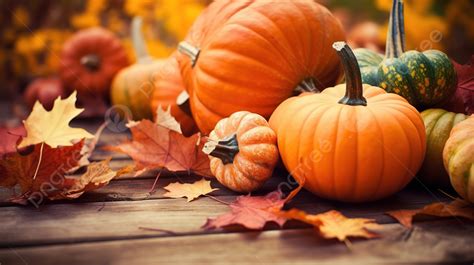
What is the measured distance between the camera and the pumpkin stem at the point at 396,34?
5.31 ft

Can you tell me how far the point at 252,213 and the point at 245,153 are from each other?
226 millimetres

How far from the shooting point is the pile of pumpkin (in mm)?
1235

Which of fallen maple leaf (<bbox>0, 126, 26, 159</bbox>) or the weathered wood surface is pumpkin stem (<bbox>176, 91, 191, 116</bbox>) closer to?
fallen maple leaf (<bbox>0, 126, 26, 159</bbox>)

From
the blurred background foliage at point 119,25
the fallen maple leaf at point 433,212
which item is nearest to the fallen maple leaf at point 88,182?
the fallen maple leaf at point 433,212

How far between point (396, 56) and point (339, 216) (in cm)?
72

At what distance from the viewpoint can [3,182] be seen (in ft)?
4.50

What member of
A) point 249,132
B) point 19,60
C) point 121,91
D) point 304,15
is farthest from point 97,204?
point 19,60

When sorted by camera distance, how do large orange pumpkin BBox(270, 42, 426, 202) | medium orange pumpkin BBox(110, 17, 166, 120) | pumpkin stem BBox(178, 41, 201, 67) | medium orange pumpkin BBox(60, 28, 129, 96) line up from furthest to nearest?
medium orange pumpkin BBox(60, 28, 129, 96), medium orange pumpkin BBox(110, 17, 166, 120), pumpkin stem BBox(178, 41, 201, 67), large orange pumpkin BBox(270, 42, 426, 202)

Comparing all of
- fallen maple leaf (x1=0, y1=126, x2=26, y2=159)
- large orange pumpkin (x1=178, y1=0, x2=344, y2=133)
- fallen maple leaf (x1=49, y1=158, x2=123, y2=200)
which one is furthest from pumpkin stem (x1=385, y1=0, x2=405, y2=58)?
fallen maple leaf (x1=0, y1=126, x2=26, y2=159)

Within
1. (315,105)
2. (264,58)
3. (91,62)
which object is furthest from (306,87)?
(91,62)

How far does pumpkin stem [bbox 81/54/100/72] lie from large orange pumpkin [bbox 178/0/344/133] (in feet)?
4.71

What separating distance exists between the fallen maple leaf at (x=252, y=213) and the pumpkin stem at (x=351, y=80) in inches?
13.0

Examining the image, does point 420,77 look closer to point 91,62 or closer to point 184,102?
point 184,102

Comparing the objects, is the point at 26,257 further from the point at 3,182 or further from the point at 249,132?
the point at 249,132
